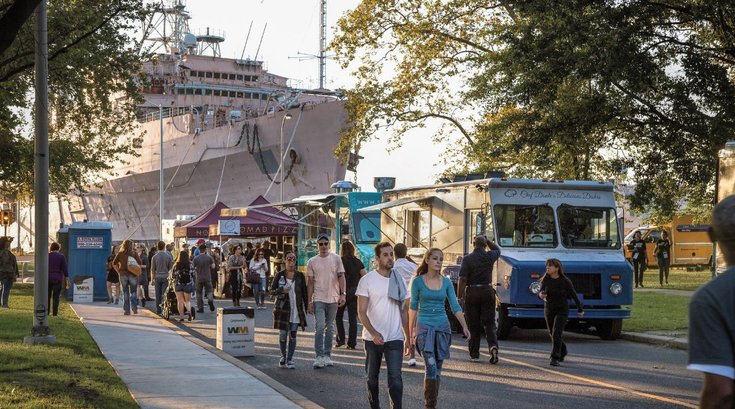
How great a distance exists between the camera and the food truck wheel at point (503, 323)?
19.0m

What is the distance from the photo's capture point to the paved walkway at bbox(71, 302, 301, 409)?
35.8ft

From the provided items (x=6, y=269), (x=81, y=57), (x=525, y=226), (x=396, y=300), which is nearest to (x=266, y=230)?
(x=6, y=269)

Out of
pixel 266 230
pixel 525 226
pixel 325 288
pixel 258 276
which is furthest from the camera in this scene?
pixel 266 230

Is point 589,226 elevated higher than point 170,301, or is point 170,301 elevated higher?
point 589,226

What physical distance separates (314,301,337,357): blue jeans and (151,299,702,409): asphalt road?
11.8 inches

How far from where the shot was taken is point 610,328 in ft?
63.7

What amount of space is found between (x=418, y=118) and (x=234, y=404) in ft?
91.6

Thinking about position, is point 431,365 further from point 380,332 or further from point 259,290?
point 259,290

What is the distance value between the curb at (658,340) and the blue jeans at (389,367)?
9640 millimetres

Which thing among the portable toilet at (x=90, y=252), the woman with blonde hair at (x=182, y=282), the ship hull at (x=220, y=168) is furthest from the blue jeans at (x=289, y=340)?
the ship hull at (x=220, y=168)

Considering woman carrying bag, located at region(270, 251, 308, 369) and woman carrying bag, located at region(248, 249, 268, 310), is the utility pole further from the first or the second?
woman carrying bag, located at region(248, 249, 268, 310)

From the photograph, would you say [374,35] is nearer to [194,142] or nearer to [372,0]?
[372,0]

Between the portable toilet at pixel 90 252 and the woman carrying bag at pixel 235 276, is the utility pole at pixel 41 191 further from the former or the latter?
the portable toilet at pixel 90 252

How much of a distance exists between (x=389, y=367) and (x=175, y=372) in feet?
15.6
